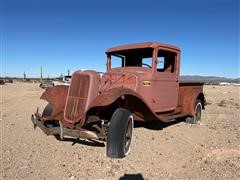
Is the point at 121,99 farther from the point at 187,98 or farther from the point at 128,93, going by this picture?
the point at 187,98

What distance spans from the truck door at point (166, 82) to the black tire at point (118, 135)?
6.50ft

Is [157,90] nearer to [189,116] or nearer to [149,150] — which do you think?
[149,150]

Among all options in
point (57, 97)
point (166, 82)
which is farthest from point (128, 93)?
point (166, 82)

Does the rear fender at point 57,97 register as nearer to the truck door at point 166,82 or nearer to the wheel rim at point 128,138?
the wheel rim at point 128,138

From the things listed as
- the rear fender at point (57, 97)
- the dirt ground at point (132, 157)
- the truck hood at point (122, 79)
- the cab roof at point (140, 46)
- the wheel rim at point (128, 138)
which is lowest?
the dirt ground at point (132, 157)

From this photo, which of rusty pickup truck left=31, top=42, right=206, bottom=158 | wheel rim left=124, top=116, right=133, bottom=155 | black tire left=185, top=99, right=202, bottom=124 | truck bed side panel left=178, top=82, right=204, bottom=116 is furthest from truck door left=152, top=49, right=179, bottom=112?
wheel rim left=124, top=116, right=133, bottom=155

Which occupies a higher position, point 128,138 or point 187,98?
point 187,98

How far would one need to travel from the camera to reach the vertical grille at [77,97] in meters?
6.22

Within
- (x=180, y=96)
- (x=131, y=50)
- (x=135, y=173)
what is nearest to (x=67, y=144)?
(x=135, y=173)

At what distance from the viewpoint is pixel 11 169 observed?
15.9 ft

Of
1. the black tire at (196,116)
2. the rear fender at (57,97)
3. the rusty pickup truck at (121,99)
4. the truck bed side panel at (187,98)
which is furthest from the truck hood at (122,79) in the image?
the black tire at (196,116)

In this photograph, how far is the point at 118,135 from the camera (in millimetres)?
5410

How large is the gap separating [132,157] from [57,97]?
2.29 m

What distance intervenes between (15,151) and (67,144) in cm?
107
